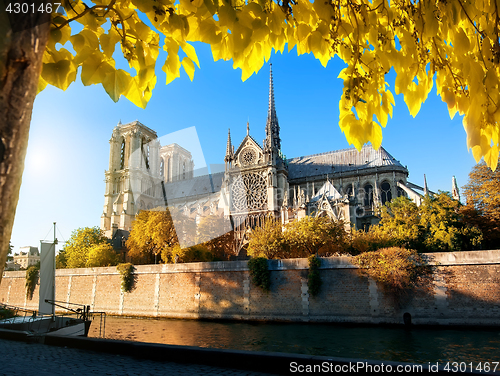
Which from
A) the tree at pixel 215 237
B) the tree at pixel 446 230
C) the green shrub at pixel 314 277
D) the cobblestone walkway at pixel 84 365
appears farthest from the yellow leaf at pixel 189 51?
the tree at pixel 215 237

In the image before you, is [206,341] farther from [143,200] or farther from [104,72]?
[143,200]

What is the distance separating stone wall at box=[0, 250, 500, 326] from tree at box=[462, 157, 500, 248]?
7650 millimetres

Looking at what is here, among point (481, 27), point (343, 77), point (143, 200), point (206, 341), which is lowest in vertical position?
point (206, 341)

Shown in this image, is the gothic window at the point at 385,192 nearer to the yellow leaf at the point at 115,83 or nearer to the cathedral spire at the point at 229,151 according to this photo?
the cathedral spire at the point at 229,151

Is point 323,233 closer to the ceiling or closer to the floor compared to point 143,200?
closer to the floor

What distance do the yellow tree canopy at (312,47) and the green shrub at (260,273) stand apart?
1775 cm

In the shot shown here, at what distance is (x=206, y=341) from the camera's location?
1364 cm

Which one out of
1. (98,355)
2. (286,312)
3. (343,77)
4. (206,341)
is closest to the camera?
(343,77)

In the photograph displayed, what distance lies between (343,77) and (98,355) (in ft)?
22.6

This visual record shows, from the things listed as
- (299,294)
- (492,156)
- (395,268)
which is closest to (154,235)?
(299,294)

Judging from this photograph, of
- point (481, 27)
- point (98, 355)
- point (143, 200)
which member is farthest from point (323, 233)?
point (143, 200)

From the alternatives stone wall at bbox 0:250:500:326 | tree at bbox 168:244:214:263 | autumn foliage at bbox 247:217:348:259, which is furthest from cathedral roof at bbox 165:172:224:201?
autumn foliage at bbox 247:217:348:259

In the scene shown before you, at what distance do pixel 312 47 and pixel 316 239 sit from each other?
22.1 m

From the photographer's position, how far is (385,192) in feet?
128
